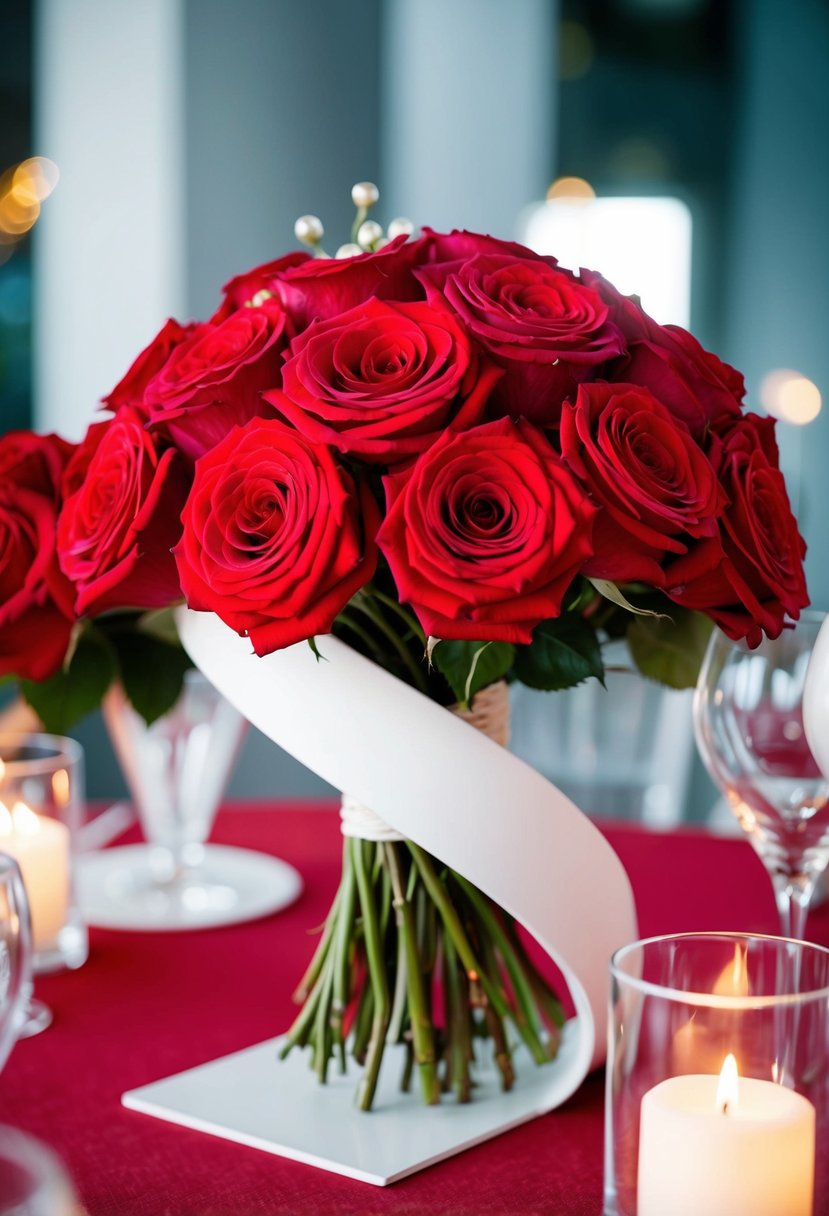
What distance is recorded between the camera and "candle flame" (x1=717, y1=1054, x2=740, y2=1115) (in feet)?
1.58

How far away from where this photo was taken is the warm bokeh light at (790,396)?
380 centimetres

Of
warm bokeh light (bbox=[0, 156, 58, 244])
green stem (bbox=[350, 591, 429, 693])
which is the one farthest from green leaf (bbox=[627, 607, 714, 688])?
warm bokeh light (bbox=[0, 156, 58, 244])

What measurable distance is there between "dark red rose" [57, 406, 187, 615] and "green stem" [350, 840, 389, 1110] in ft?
0.57

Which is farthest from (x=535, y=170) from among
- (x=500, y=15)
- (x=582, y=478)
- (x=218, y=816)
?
(x=582, y=478)

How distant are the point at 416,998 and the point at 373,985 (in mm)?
26

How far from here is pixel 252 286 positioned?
70cm

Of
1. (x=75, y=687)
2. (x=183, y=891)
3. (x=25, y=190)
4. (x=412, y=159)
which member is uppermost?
(x=412, y=159)

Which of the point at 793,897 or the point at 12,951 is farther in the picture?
the point at 793,897

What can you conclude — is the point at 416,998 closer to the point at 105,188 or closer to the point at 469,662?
the point at 469,662

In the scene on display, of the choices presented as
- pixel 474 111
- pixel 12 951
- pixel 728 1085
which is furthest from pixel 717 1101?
pixel 474 111

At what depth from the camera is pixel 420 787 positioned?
63 centimetres

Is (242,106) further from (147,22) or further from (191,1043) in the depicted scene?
(191,1043)

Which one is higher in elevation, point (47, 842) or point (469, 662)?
point (469, 662)

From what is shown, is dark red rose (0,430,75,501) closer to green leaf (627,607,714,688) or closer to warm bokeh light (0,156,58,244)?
green leaf (627,607,714,688)
